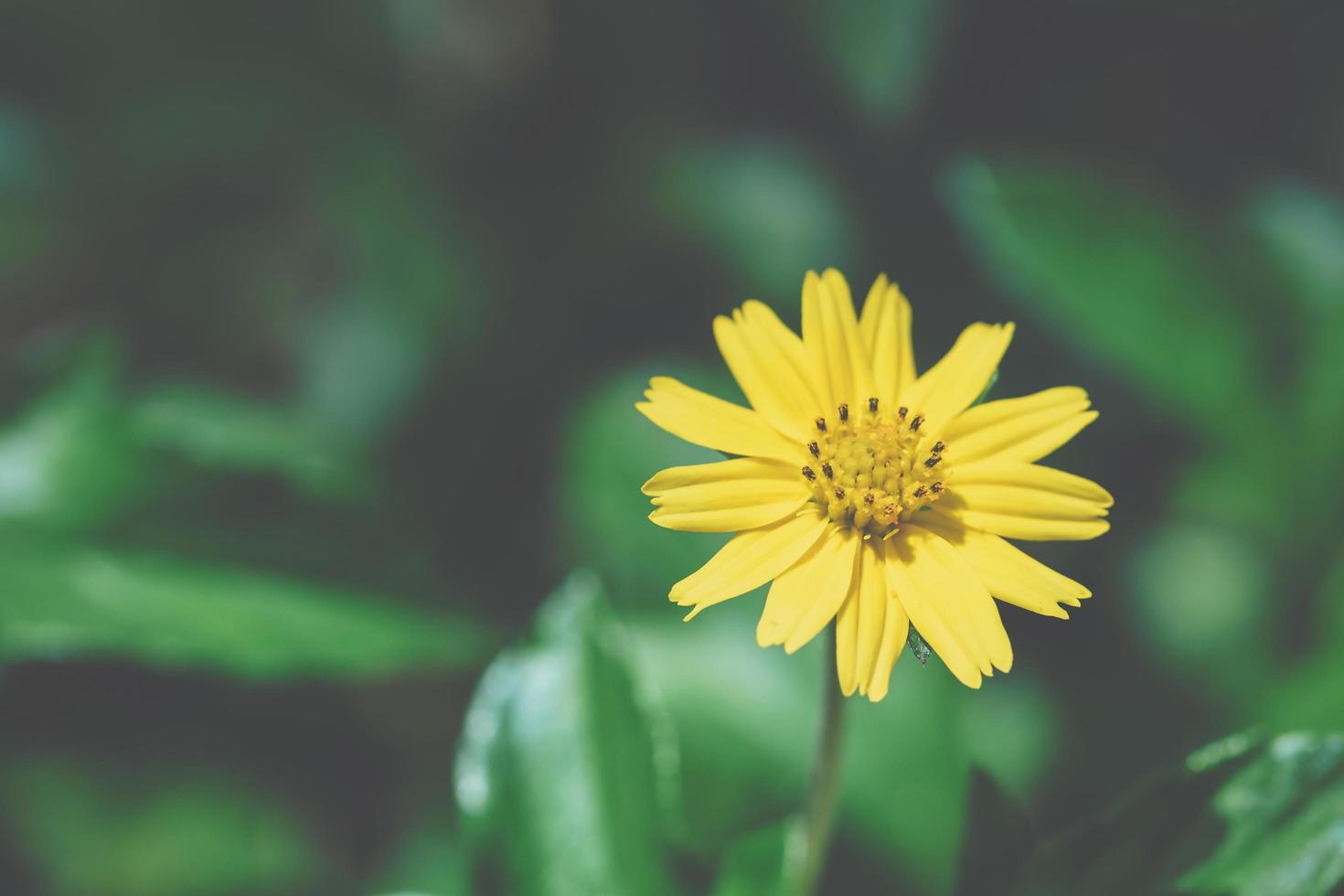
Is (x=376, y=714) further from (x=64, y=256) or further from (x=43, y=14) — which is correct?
(x=43, y=14)

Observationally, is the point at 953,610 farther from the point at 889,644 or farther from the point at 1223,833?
the point at 1223,833

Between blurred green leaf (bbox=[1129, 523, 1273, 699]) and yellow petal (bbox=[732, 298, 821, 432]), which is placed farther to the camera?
blurred green leaf (bbox=[1129, 523, 1273, 699])

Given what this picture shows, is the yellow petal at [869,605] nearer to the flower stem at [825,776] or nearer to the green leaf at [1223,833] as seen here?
the flower stem at [825,776]

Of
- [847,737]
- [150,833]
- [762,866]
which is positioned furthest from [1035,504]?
[150,833]

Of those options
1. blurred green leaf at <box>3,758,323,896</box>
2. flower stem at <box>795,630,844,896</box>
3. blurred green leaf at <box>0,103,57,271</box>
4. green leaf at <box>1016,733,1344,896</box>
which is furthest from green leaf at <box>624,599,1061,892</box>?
blurred green leaf at <box>0,103,57,271</box>

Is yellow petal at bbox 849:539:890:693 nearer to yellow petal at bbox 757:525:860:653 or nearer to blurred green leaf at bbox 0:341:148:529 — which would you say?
yellow petal at bbox 757:525:860:653

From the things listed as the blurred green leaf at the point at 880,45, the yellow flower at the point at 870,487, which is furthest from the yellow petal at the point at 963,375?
the blurred green leaf at the point at 880,45
